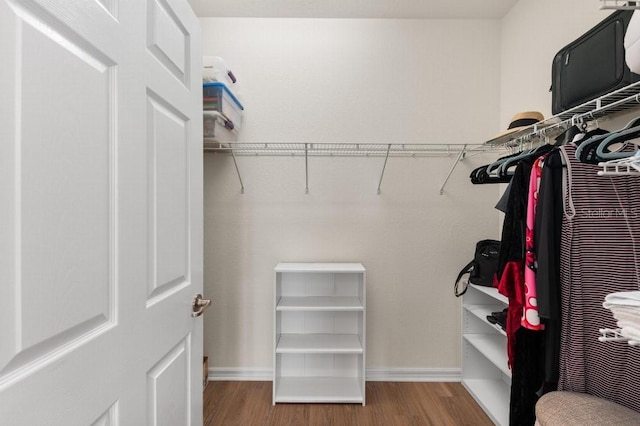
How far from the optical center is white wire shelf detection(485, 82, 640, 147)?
1.18 meters

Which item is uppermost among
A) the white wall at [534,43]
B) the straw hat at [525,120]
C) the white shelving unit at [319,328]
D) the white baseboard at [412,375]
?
the white wall at [534,43]

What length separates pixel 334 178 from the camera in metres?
2.38

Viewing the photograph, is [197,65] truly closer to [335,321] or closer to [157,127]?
[157,127]

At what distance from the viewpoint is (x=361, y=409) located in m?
2.01

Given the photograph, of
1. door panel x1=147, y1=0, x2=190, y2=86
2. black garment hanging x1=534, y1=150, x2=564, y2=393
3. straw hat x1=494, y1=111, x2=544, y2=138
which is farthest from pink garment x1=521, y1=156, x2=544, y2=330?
door panel x1=147, y1=0, x2=190, y2=86

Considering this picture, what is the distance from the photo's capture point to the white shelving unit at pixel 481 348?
207 cm

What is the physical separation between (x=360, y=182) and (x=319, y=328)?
3.64ft

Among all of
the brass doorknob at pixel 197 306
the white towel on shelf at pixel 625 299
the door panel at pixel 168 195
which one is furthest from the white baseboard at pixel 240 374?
the white towel on shelf at pixel 625 299

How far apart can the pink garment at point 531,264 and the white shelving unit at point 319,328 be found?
3.52 ft

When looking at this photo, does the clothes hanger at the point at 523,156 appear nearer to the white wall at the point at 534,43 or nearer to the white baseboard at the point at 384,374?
the white wall at the point at 534,43

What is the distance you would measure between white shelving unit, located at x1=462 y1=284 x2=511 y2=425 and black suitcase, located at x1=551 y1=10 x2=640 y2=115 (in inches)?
45.7

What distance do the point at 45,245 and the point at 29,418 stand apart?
0.27 metres

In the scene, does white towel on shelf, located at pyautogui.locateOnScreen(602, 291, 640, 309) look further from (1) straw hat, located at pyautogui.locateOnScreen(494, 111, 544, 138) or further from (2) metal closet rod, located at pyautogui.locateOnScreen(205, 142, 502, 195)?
(2) metal closet rod, located at pyautogui.locateOnScreen(205, 142, 502, 195)

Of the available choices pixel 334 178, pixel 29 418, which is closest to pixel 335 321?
pixel 334 178
